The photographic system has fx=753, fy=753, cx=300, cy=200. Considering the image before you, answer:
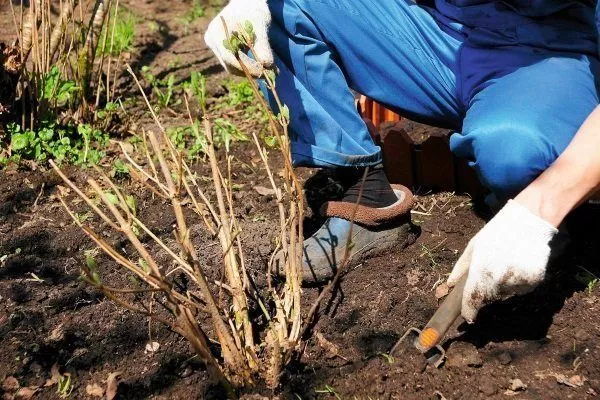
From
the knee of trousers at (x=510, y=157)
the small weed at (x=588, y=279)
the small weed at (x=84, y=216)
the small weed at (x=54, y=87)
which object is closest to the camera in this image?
the knee of trousers at (x=510, y=157)

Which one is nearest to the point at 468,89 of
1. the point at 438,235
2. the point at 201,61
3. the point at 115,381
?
the point at 438,235

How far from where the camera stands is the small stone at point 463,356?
6.26ft

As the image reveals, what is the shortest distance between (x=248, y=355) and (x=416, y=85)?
3.49ft

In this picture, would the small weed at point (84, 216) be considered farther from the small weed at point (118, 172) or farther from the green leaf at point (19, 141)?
the green leaf at point (19, 141)

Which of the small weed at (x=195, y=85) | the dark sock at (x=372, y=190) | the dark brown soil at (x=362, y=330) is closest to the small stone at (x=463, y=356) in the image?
the dark brown soil at (x=362, y=330)

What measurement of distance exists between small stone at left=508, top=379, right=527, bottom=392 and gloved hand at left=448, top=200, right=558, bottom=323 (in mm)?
212

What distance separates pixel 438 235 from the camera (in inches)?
99.5

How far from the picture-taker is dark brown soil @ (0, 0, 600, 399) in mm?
1872

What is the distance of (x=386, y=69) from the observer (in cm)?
243

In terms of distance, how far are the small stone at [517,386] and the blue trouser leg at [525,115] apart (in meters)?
0.52

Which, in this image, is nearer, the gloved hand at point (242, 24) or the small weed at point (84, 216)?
the gloved hand at point (242, 24)

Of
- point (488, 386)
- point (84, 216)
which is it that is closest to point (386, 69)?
point (488, 386)

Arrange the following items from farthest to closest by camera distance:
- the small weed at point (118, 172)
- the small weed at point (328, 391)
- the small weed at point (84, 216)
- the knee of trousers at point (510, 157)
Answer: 1. the small weed at point (118, 172)
2. the small weed at point (84, 216)
3. the knee of trousers at point (510, 157)
4. the small weed at point (328, 391)

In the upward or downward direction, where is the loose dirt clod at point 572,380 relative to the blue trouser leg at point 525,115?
downward
